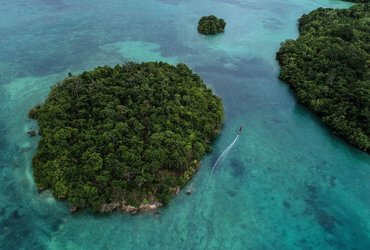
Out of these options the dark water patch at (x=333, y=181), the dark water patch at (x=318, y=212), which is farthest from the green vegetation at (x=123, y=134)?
the dark water patch at (x=333, y=181)

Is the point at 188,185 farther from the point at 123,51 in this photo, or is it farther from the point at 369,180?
the point at 123,51

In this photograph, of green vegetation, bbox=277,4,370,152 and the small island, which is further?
the small island

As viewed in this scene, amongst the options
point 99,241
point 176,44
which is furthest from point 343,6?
point 99,241

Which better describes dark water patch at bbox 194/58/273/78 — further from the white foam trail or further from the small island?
the white foam trail

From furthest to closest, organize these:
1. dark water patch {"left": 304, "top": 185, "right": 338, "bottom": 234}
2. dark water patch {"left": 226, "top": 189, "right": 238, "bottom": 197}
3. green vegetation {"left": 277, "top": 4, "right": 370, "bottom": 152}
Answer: green vegetation {"left": 277, "top": 4, "right": 370, "bottom": 152}, dark water patch {"left": 226, "top": 189, "right": 238, "bottom": 197}, dark water patch {"left": 304, "top": 185, "right": 338, "bottom": 234}

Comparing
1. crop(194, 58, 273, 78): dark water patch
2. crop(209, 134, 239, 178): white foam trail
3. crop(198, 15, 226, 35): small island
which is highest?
crop(198, 15, 226, 35): small island

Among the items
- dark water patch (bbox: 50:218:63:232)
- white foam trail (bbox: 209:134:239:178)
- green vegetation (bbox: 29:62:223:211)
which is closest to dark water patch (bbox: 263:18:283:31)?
green vegetation (bbox: 29:62:223:211)

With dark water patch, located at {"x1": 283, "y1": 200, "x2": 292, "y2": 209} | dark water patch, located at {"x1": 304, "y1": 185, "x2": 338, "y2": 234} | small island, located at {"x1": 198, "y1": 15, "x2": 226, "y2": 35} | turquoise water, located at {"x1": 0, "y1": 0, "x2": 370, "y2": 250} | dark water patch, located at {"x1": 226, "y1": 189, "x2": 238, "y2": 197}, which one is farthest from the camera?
small island, located at {"x1": 198, "y1": 15, "x2": 226, "y2": 35}
